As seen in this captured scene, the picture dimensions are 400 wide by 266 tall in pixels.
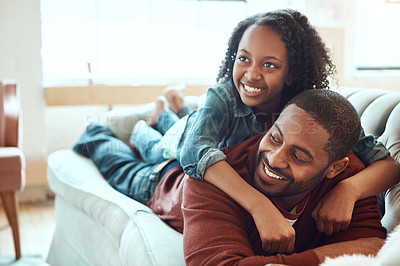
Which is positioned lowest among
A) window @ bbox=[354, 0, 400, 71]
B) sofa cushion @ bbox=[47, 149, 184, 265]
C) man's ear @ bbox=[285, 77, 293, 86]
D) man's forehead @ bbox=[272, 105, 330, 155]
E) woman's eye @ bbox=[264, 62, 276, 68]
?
sofa cushion @ bbox=[47, 149, 184, 265]

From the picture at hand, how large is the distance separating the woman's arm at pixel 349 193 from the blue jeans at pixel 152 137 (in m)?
0.88

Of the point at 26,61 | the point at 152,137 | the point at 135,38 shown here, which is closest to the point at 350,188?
the point at 152,137

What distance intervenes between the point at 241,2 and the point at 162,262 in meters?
3.18

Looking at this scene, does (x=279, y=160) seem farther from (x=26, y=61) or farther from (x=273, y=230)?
(x=26, y=61)

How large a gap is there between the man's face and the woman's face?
142 mm

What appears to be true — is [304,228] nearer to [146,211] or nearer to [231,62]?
[231,62]

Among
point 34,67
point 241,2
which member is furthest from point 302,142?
point 241,2

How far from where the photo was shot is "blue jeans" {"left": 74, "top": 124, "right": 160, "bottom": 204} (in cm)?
163

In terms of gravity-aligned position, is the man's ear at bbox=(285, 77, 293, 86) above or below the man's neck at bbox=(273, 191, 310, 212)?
above

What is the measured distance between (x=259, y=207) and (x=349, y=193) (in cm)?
23

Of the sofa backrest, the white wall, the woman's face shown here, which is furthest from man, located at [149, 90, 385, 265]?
the white wall

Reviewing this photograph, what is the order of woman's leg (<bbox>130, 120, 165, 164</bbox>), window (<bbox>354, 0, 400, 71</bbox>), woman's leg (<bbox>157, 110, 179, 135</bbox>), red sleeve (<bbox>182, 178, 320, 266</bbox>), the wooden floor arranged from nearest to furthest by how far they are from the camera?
red sleeve (<bbox>182, 178, 320, 266</bbox>) → woman's leg (<bbox>130, 120, 165, 164</bbox>) → woman's leg (<bbox>157, 110, 179, 135</bbox>) → the wooden floor → window (<bbox>354, 0, 400, 71</bbox>)

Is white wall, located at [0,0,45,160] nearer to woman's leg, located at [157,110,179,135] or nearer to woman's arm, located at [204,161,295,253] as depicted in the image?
woman's leg, located at [157,110,179,135]

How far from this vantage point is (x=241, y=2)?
3.87m
